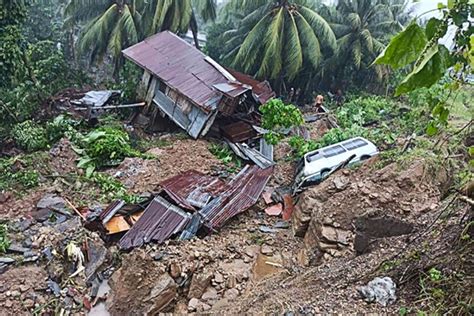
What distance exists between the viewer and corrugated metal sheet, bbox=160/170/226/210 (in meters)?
8.34

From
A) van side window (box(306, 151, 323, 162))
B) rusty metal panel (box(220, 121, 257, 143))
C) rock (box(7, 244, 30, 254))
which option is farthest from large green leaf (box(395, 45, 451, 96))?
rusty metal panel (box(220, 121, 257, 143))

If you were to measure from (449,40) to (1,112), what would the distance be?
39.2ft

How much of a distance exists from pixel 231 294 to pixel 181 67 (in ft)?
25.0

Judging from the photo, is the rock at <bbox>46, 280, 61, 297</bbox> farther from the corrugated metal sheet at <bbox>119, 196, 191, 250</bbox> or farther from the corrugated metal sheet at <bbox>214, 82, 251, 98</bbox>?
the corrugated metal sheet at <bbox>214, 82, 251, 98</bbox>

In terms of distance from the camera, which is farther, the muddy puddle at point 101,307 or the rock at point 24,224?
the rock at point 24,224

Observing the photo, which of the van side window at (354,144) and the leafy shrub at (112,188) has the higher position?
the van side window at (354,144)

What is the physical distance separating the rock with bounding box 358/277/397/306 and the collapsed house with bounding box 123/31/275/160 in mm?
7559

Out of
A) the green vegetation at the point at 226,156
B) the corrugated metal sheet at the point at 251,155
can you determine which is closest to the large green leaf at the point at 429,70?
the corrugated metal sheet at the point at 251,155

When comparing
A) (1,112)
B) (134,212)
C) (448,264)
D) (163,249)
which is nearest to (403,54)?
(448,264)

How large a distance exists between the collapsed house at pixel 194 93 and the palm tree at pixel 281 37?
1.95 metres

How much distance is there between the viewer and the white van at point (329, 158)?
354 inches

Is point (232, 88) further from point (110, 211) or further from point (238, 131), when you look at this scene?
point (110, 211)

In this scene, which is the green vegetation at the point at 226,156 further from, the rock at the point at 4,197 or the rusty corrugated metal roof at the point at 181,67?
the rock at the point at 4,197

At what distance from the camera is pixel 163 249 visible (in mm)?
7227
